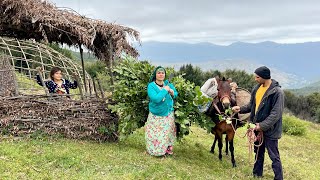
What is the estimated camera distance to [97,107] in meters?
8.14

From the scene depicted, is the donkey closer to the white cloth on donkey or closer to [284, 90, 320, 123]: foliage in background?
the white cloth on donkey

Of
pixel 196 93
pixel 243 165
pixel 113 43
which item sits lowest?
pixel 243 165

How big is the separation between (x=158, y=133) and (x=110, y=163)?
4.05ft

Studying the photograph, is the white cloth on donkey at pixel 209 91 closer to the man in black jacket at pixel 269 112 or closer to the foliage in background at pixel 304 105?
the man in black jacket at pixel 269 112

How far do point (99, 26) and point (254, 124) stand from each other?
404 centimetres

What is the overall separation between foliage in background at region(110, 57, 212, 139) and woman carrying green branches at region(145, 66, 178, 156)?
32cm

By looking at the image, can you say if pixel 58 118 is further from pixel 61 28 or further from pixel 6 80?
pixel 6 80

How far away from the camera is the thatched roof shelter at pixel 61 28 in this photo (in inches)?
281

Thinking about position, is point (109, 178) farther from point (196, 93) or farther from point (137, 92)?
point (196, 93)

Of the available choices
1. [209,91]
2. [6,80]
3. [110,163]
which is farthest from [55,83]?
[209,91]

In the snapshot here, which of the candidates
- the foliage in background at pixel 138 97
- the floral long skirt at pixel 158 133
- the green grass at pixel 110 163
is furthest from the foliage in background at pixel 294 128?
the floral long skirt at pixel 158 133

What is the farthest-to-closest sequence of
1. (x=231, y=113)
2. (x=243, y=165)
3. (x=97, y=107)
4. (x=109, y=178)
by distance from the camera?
(x=243, y=165)
(x=97, y=107)
(x=231, y=113)
(x=109, y=178)

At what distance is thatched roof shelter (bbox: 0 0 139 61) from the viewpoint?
7.14m

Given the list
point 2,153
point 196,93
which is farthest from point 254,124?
point 2,153
